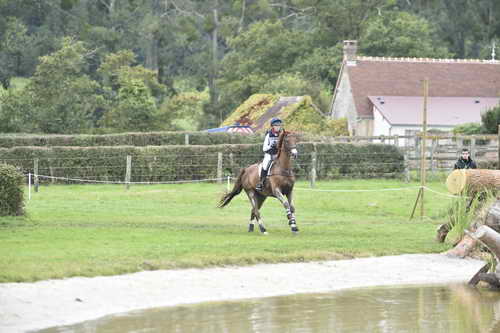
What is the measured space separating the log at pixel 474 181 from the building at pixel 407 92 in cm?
3840

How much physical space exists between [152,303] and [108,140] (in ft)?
98.3

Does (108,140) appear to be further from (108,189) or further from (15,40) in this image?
(15,40)

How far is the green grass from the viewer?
1753cm

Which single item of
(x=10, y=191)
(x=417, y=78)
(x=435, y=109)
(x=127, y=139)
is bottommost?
(x=10, y=191)

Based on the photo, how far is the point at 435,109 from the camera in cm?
6372

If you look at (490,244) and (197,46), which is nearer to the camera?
(490,244)

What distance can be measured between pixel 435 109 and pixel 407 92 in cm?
361

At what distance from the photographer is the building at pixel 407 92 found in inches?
2445

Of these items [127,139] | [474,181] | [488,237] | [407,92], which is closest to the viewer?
[488,237]

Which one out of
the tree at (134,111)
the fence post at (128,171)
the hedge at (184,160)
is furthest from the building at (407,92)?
the fence post at (128,171)

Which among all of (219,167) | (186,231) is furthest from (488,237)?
(219,167)

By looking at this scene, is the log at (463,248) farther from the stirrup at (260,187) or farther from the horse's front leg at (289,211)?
the stirrup at (260,187)

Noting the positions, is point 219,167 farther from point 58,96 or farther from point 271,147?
point 58,96

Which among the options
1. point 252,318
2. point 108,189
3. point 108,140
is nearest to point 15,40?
point 108,140
